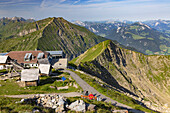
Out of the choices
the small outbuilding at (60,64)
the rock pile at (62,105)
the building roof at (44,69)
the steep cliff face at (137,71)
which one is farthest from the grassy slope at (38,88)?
the steep cliff face at (137,71)

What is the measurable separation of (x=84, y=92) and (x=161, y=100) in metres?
96.4

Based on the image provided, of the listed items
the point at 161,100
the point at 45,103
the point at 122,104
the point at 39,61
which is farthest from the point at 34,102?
the point at 161,100

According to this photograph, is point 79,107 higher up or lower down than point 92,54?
lower down

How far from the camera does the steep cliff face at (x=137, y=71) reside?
390ft

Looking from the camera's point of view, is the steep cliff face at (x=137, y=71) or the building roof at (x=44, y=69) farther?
the steep cliff face at (x=137, y=71)

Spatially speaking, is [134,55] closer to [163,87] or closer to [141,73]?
[141,73]

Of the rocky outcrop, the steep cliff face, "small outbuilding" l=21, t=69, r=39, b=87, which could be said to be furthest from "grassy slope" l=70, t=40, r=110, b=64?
the rocky outcrop

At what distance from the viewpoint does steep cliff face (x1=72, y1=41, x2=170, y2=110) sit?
390 feet

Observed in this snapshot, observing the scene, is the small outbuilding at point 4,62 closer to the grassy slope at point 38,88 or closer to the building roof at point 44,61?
the building roof at point 44,61

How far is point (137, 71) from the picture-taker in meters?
141

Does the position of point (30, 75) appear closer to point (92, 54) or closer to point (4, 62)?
point (4, 62)

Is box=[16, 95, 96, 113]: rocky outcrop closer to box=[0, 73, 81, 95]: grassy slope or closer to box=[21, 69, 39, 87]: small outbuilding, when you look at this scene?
box=[0, 73, 81, 95]: grassy slope

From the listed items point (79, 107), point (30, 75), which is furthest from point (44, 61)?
point (79, 107)

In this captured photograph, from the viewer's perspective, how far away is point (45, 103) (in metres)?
28.6
